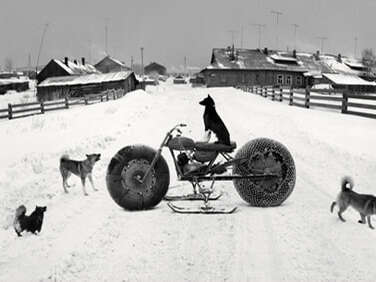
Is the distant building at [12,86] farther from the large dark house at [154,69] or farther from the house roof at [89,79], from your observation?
the large dark house at [154,69]

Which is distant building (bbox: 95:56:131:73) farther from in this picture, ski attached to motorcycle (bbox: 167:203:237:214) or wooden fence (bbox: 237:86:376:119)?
ski attached to motorcycle (bbox: 167:203:237:214)

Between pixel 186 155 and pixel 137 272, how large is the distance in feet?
7.46

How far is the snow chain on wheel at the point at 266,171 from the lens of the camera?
5.59m

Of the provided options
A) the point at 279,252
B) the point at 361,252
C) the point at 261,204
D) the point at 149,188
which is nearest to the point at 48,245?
the point at 149,188

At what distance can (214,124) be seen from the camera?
5641 millimetres

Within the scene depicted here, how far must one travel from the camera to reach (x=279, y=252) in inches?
160

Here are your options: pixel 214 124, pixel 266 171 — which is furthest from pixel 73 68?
pixel 266 171

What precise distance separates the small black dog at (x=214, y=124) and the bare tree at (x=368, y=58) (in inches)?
3708

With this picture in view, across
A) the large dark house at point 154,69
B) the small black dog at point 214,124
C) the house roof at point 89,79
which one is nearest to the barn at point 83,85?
the house roof at point 89,79

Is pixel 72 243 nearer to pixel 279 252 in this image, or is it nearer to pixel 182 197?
pixel 182 197

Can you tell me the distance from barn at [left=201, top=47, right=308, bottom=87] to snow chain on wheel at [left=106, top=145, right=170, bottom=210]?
Result: 67.2 m

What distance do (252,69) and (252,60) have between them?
121 inches

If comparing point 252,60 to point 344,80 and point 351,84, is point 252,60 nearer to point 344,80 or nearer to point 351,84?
point 344,80

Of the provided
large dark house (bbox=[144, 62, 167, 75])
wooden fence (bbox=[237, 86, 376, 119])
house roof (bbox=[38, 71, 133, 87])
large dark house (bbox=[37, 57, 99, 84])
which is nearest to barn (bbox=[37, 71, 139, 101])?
house roof (bbox=[38, 71, 133, 87])
